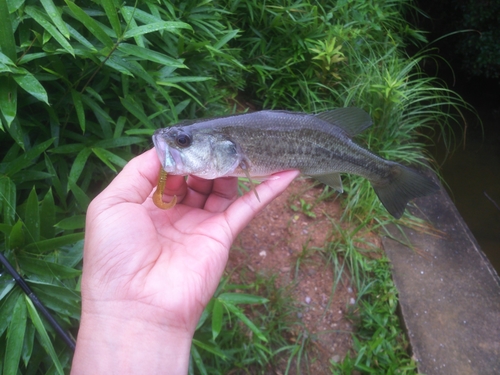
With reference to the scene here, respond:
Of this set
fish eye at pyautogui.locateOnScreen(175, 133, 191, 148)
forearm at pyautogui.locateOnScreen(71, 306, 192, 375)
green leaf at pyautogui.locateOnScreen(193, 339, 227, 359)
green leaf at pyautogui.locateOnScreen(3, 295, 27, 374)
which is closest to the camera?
forearm at pyautogui.locateOnScreen(71, 306, 192, 375)

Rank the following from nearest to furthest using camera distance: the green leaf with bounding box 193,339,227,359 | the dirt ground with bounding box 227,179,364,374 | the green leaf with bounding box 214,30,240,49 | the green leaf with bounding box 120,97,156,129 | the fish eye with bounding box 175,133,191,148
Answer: the fish eye with bounding box 175,133,191,148 < the green leaf with bounding box 193,339,227,359 < the green leaf with bounding box 120,97,156,129 < the dirt ground with bounding box 227,179,364,374 < the green leaf with bounding box 214,30,240,49

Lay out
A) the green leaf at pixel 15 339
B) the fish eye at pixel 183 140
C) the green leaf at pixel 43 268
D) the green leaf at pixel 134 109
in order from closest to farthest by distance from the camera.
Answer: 1. the green leaf at pixel 15 339
2. the fish eye at pixel 183 140
3. the green leaf at pixel 43 268
4. the green leaf at pixel 134 109

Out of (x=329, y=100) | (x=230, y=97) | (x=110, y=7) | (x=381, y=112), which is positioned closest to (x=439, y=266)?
(x=381, y=112)

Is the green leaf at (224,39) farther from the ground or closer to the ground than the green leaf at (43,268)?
farther from the ground

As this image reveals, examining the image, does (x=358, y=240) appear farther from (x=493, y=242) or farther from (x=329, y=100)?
(x=493, y=242)

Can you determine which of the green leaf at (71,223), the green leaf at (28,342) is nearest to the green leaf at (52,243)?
the green leaf at (71,223)

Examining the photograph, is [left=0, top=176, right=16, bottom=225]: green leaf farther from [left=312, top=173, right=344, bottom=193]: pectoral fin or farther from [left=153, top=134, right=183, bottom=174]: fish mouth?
[left=312, top=173, right=344, bottom=193]: pectoral fin

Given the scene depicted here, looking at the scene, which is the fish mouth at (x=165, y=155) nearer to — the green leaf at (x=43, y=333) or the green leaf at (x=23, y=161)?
the green leaf at (x=23, y=161)

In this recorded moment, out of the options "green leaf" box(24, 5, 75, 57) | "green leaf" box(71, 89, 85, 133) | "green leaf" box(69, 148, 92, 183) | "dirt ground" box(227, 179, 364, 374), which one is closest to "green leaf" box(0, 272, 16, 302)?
"green leaf" box(69, 148, 92, 183)
